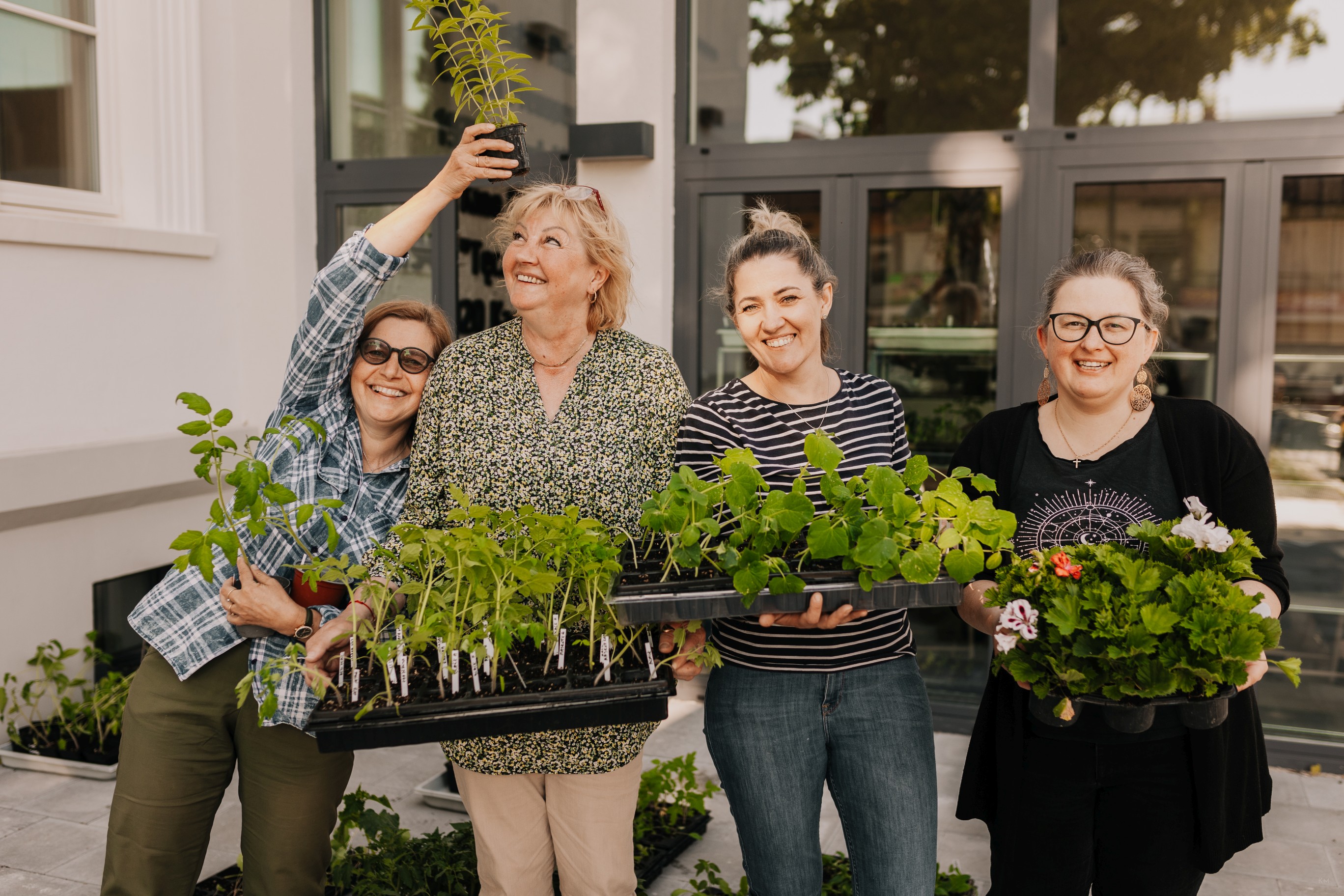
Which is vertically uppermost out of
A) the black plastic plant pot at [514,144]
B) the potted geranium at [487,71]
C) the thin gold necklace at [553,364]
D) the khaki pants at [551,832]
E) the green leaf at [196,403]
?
the potted geranium at [487,71]

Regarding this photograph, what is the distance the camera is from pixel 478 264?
494 cm

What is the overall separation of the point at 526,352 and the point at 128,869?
4.27 ft

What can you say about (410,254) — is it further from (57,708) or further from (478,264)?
(57,708)

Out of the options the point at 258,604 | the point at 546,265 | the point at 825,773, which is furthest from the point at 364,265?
the point at 825,773

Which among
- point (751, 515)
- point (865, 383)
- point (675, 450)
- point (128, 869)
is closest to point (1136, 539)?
point (865, 383)

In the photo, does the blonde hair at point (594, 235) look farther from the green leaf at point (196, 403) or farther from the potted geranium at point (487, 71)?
the green leaf at point (196, 403)

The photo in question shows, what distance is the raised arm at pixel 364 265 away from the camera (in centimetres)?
187

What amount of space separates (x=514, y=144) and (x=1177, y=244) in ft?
10.1

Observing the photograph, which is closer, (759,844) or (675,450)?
(759,844)

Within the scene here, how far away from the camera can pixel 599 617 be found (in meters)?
1.85

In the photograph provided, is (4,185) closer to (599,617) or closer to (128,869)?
(128,869)

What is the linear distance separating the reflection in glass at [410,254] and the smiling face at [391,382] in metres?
2.82

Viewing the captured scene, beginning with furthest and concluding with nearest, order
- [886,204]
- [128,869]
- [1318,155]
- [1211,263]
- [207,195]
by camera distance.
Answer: [207,195] → [886,204] → [1211,263] → [1318,155] → [128,869]

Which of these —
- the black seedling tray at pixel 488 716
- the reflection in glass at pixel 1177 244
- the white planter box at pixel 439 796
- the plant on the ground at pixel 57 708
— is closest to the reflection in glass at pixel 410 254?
the plant on the ground at pixel 57 708
